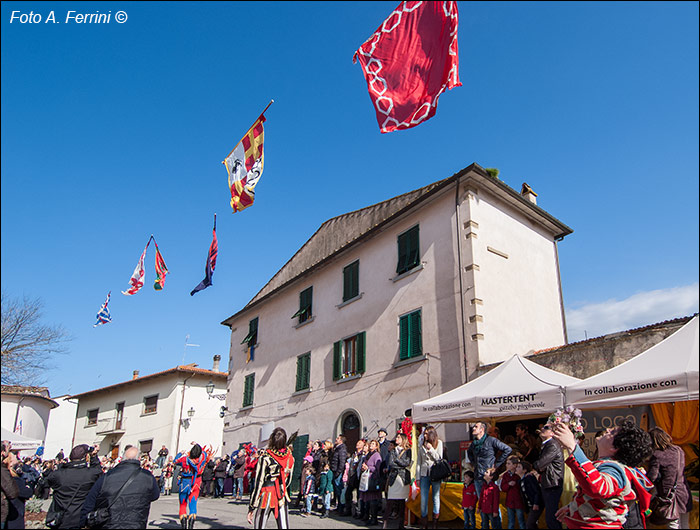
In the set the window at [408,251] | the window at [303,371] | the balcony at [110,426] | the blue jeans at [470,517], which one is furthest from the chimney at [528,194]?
the balcony at [110,426]

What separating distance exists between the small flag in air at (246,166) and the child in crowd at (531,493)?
29.2 ft

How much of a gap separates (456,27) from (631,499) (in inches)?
254

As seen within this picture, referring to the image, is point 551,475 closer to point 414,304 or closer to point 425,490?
point 425,490

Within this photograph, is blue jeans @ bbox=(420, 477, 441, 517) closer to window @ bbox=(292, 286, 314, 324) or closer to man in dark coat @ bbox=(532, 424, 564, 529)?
man in dark coat @ bbox=(532, 424, 564, 529)

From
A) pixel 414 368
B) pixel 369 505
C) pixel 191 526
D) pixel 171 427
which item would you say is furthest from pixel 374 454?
pixel 171 427

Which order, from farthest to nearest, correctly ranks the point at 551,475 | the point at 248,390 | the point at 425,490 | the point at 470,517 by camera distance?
1. the point at 248,390
2. the point at 425,490
3. the point at 470,517
4. the point at 551,475

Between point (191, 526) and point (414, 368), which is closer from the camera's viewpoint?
point (191, 526)

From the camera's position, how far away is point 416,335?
15258 millimetres

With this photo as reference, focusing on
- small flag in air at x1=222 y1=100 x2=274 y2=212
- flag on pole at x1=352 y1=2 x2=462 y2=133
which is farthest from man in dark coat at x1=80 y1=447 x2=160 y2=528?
small flag in air at x1=222 y1=100 x2=274 y2=212

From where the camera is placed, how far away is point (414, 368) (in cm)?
1502

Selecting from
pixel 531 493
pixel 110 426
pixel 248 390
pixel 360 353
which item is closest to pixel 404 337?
pixel 360 353

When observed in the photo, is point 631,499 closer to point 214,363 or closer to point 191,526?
point 191,526

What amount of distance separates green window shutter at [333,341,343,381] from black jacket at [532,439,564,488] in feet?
Result: 38.0

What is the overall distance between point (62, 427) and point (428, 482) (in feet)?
133
